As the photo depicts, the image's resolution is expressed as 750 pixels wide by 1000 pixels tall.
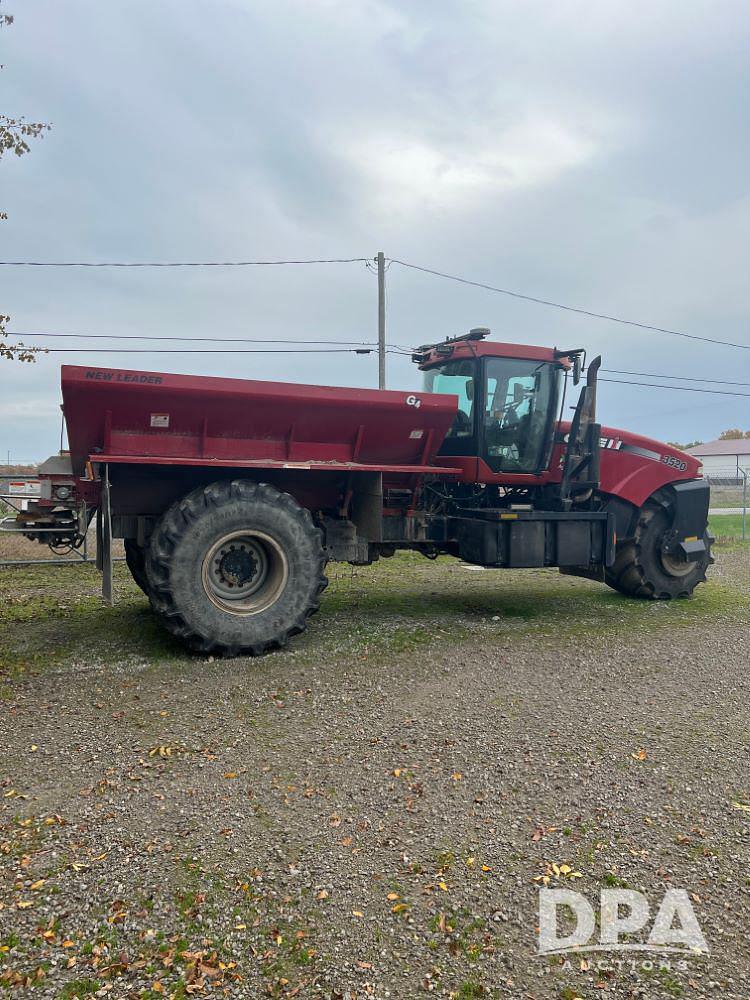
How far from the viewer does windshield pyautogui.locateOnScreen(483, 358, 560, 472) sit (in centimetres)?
776

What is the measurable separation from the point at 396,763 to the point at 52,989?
6.73 feet

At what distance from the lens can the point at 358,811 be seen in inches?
140

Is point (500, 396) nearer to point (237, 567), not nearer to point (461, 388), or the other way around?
point (461, 388)

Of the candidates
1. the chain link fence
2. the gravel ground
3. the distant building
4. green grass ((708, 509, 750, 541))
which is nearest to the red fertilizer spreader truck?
the gravel ground

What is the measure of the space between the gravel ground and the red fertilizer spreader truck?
2.53 feet

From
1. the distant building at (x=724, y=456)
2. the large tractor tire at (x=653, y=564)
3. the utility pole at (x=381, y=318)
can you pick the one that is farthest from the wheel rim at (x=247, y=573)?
the distant building at (x=724, y=456)

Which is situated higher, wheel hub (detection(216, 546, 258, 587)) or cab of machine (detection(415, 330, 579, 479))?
cab of machine (detection(415, 330, 579, 479))

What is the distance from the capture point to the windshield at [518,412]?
25.5ft

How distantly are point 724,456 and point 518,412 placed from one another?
6857 centimetres

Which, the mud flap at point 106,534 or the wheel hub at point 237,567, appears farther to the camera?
the wheel hub at point 237,567

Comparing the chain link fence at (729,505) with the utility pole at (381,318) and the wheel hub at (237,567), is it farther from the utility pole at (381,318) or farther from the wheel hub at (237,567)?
the wheel hub at (237,567)

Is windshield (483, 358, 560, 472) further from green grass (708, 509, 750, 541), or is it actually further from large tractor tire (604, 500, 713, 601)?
green grass (708, 509, 750, 541)

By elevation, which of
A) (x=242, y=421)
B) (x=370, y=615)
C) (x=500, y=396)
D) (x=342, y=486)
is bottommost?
(x=370, y=615)

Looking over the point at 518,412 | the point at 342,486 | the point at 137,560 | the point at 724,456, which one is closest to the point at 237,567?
the point at 342,486
